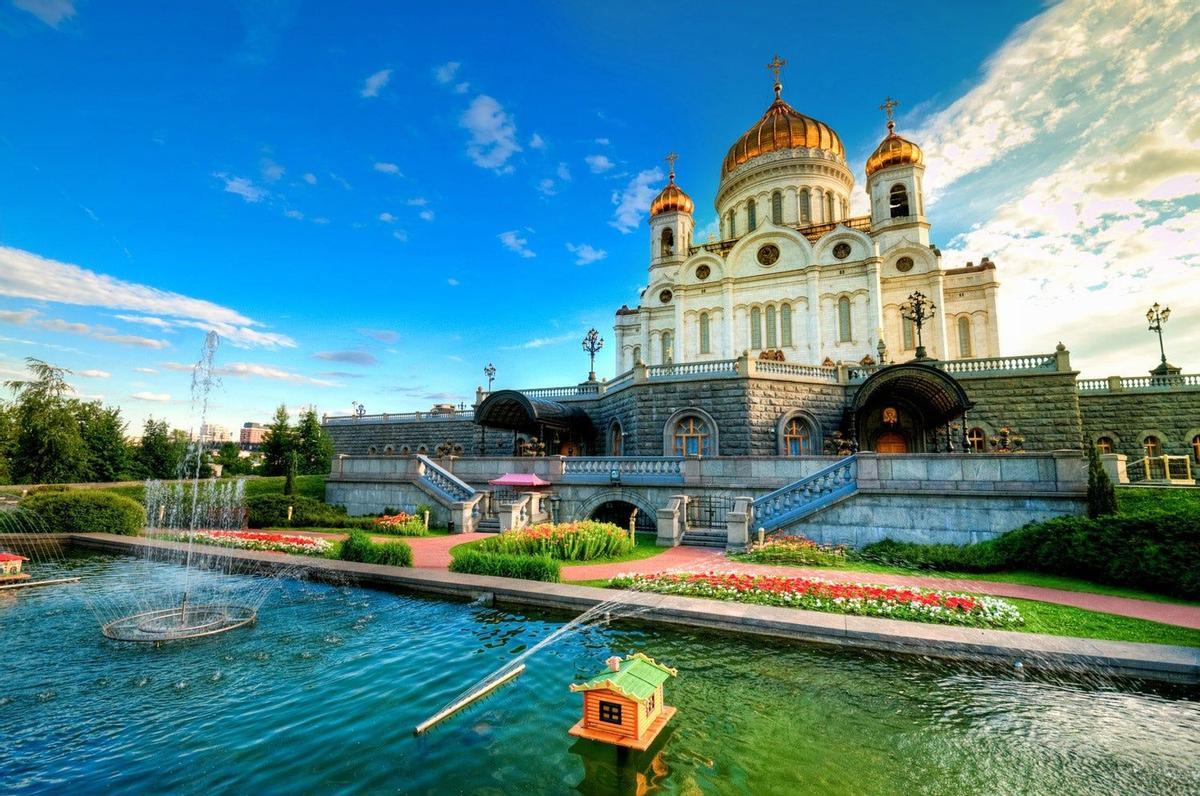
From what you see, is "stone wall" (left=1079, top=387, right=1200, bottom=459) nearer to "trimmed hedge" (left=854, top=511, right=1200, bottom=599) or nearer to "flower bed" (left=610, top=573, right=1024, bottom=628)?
"trimmed hedge" (left=854, top=511, right=1200, bottom=599)

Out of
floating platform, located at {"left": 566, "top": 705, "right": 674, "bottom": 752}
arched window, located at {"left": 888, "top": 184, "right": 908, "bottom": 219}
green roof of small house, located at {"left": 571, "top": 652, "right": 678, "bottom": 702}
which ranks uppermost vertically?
arched window, located at {"left": 888, "top": 184, "right": 908, "bottom": 219}

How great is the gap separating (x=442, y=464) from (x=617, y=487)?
29.3 ft

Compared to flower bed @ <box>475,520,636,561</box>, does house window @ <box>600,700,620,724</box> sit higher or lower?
lower

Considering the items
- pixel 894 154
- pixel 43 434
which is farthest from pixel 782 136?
pixel 43 434

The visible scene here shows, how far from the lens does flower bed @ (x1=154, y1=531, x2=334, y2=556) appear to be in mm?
15914

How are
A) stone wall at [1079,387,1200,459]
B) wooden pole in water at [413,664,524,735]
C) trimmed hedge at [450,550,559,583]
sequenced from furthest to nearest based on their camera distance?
stone wall at [1079,387,1200,459], trimmed hedge at [450,550,559,583], wooden pole in water at [413,664,524,735]

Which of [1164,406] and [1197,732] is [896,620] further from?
[1164,406]

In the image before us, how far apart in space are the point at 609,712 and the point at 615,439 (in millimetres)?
25200

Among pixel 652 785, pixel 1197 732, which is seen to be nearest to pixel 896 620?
pixel 1197 732

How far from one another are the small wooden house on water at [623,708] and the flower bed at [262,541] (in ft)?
40.3

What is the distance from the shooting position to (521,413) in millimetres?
29094

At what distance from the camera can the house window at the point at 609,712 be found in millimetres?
5668

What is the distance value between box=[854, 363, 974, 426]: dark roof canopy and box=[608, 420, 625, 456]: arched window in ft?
40.4

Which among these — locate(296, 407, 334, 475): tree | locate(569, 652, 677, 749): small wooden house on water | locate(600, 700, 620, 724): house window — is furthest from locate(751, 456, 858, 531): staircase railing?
locate(296, 407, 334, 475): tree
